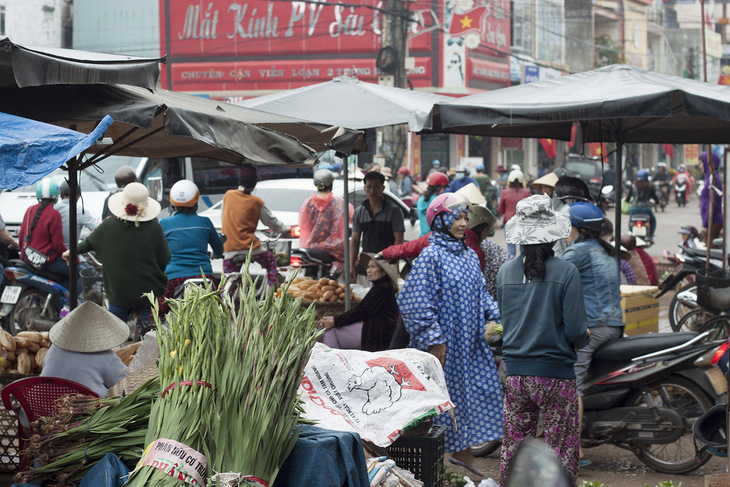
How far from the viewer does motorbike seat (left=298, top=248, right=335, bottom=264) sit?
10.8 m

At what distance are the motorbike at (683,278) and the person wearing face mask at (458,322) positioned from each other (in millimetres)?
4756

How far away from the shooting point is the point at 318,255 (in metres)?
10.8

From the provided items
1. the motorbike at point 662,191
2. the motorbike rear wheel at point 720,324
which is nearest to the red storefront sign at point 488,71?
the motorbike at point 662,191

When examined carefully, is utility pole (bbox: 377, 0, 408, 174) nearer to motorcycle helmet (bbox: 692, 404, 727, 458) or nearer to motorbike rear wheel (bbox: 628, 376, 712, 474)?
motorbike rear wheel (bbox: 628, 376, 712, 474)

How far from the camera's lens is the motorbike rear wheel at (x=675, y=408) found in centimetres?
602

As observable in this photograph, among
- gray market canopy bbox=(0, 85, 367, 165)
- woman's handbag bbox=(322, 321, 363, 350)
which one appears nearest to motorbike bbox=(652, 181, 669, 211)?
woman's handbag bbox=(322, 321, 363, 350)

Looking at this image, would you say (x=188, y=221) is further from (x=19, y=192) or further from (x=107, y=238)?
(x=19, y=192)

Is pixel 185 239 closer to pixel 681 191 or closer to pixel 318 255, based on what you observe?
pixel 318 255

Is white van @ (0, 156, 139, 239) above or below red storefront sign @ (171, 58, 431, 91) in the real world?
below

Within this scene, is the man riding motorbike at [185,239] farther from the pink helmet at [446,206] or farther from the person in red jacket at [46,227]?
the pink helmet at [446,206]

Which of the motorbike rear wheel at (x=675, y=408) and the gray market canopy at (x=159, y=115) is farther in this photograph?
the motorbike rear wheel at (x=675, y=408)

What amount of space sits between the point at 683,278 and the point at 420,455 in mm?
Result: 6775

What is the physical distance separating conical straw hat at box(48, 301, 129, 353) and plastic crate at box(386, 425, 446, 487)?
1513mm

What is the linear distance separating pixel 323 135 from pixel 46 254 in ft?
16.0
